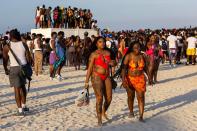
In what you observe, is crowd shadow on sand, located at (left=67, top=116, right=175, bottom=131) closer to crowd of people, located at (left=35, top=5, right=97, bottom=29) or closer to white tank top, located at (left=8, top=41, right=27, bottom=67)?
white tank top, located at (left=8, top=41, right=27, bottom=67)

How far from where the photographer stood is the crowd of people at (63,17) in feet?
93.0

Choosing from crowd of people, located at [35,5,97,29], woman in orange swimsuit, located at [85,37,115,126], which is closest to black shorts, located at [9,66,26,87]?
woman in orange swimsuit, located at [85,37,115,126]

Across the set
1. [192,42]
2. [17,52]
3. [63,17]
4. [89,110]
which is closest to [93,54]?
[17,52]

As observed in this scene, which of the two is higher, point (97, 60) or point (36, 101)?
point (97, 60)

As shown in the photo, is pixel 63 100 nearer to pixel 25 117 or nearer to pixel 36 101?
pixel 36 101

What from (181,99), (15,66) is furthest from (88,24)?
(15,66)

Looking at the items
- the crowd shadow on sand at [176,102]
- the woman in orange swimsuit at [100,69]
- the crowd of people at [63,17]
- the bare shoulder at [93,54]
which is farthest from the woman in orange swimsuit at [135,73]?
the crowd of people at [63,17]

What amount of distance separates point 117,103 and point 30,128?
10.6 feet

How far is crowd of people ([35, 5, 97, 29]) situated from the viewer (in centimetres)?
2834

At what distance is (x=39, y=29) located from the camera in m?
29.7

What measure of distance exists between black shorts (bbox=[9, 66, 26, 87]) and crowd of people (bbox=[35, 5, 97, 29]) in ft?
61.9

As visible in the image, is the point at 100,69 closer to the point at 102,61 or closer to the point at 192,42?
the point at 102,61

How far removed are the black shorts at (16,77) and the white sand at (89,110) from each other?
65cm

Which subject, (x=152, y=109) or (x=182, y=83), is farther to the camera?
(x=182, y=83)
